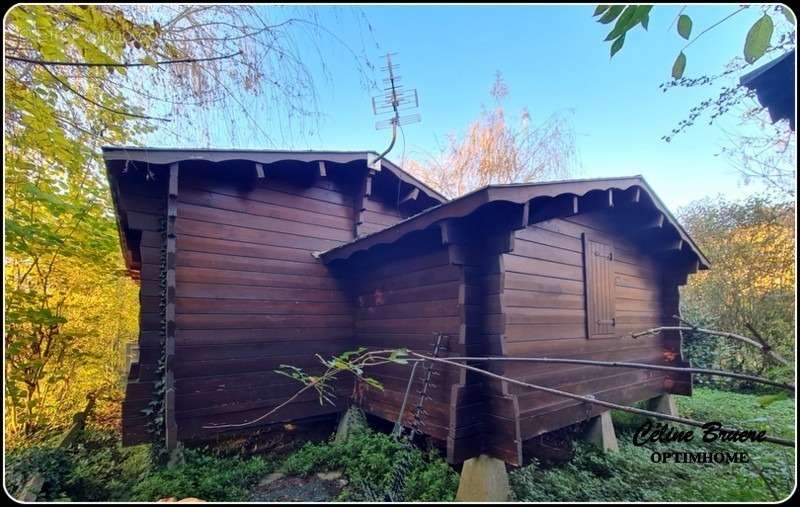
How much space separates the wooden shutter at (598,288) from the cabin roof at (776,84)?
233 cm

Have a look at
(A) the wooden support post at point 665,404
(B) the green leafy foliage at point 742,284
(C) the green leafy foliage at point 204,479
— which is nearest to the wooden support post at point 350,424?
(C) the green leafy foliage at point 204,479

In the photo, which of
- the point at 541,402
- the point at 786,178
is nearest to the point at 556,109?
the point at 786,178

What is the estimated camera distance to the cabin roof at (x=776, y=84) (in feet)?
9.59

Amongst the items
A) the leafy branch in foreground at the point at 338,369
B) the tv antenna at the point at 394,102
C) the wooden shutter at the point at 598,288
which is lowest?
the leafy branch in foreground at the point at 338,369

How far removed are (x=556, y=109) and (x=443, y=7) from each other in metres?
10.3

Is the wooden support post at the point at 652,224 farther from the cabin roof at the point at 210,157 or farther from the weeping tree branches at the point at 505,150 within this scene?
the weeping tree branches at the point at 505,150

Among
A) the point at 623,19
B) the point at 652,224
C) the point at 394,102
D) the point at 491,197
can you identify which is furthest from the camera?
the point at 652,224

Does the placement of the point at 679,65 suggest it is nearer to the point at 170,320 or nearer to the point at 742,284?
the point at 170,320

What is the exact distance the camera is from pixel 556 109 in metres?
11.6

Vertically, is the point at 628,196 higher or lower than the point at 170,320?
higher

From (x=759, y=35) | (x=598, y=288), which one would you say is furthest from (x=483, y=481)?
(x=759, y=35)

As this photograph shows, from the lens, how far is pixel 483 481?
3711mm

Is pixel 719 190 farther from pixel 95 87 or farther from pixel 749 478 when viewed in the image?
pixel 95 87

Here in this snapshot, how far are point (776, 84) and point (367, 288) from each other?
4.44 meters
